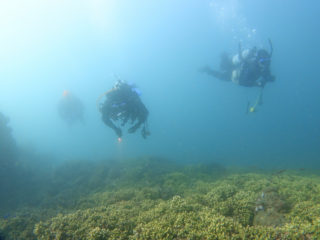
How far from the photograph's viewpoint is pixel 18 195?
1220 cm

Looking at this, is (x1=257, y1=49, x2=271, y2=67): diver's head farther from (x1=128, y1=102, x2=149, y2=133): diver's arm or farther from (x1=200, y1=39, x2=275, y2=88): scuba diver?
(x1=128, y1=102, x2=149, y2=133): diver's arm

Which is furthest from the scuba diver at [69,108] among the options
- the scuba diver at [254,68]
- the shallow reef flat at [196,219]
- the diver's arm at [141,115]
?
the scuba diver at [254,68]

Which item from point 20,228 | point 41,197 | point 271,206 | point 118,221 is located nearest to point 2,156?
point 41,197

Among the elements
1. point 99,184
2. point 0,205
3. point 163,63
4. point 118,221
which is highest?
point 163,63

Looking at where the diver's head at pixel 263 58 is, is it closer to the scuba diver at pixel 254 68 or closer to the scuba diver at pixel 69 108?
the scuba diver at pixel 254 68

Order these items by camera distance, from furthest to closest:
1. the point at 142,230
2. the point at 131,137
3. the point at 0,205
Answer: the point at 131,137
the point at 0,205
the point at 142,230

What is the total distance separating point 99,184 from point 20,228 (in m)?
5.91

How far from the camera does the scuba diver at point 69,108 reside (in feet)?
103

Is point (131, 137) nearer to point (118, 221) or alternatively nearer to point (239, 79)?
point (239, 79)

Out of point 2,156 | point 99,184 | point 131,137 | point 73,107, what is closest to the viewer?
point 99,184

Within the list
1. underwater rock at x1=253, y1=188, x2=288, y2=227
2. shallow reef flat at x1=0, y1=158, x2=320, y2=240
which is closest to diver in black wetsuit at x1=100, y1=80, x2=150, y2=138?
shallow reef flat at x1=0, y1=158, x2=320, y2=240

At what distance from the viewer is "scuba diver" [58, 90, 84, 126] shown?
3153 cm

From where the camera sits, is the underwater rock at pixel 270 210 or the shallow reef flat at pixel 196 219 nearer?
the shallow reef flat at pixel 196 219

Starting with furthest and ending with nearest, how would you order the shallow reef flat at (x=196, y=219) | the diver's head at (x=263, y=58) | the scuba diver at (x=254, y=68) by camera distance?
1. the scuba diver at (x=254, y=68)
2. the diver's head at (x=263, y=58)
3. the shallow reef flat at (x=196, y=219)
